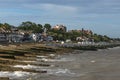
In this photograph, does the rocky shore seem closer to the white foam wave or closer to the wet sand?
the white foam wave

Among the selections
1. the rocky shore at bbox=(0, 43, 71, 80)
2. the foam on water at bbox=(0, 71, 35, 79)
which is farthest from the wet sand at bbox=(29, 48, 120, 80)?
the rocky shore at bbox=(0, 43, 71, 80)

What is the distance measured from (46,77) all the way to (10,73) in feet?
12.0

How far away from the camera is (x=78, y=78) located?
3988cm

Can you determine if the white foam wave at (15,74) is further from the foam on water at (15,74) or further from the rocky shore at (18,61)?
the rocky shore at (18,61)

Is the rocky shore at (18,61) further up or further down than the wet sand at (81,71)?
further up

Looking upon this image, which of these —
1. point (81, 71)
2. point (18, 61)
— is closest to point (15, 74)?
point (81, 71)

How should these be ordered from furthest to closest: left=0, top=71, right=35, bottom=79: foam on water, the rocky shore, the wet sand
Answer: the rocky shore, the wet sand, left=0, top=71, right=35, bottom=79: foam on water

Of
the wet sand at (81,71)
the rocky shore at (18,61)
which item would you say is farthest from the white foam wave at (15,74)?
the wet sand at (81,71)

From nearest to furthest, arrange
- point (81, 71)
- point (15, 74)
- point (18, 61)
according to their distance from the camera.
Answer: point (15, 74) < point (81, 71) < point (18, 61)

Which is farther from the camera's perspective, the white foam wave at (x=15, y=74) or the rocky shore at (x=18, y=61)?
the rocky shore at (x=18, y=61)

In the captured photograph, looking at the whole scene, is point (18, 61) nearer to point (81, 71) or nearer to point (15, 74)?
point (81, 71)

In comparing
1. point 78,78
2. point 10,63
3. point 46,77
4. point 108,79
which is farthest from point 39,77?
point 10,63

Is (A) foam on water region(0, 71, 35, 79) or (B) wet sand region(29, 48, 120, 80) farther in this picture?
(B) wet sand region(29, 48, 120, 80)

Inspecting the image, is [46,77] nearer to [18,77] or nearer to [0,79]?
[18,77]
